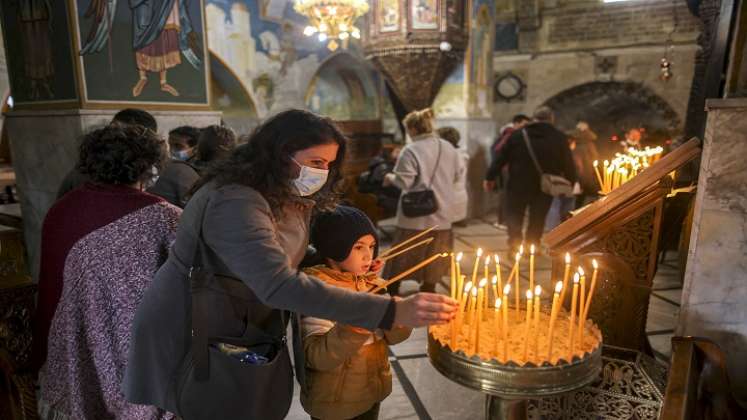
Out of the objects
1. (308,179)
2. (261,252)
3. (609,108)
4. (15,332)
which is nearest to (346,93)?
(609,108)

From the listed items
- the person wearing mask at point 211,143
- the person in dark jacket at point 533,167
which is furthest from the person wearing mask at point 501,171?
the person wearing mask at point 211,143

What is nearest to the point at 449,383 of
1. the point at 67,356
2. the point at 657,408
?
the point at 657,408

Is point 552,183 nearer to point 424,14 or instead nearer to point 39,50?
point 424,14

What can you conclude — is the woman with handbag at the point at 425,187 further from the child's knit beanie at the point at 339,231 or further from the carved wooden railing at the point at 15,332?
the carved wooden railing at the point at 15,332

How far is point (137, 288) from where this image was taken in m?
1.99

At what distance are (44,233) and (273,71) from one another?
8.03m

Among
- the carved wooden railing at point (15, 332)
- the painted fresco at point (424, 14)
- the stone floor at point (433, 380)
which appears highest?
the painted fresco at point (424, 14)

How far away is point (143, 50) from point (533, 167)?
4001 millimetres

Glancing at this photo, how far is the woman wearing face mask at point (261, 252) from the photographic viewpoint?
1.28 meters

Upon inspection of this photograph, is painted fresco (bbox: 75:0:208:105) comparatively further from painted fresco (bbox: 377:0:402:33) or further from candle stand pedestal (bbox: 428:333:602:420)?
painted fresco (bbox: 377:0:402:33)

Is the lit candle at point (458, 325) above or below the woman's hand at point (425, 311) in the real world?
below

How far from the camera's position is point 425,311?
1.24 metres

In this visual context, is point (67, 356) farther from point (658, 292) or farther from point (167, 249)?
point (658, 292)

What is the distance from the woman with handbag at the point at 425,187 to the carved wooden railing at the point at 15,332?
2.51 meters
